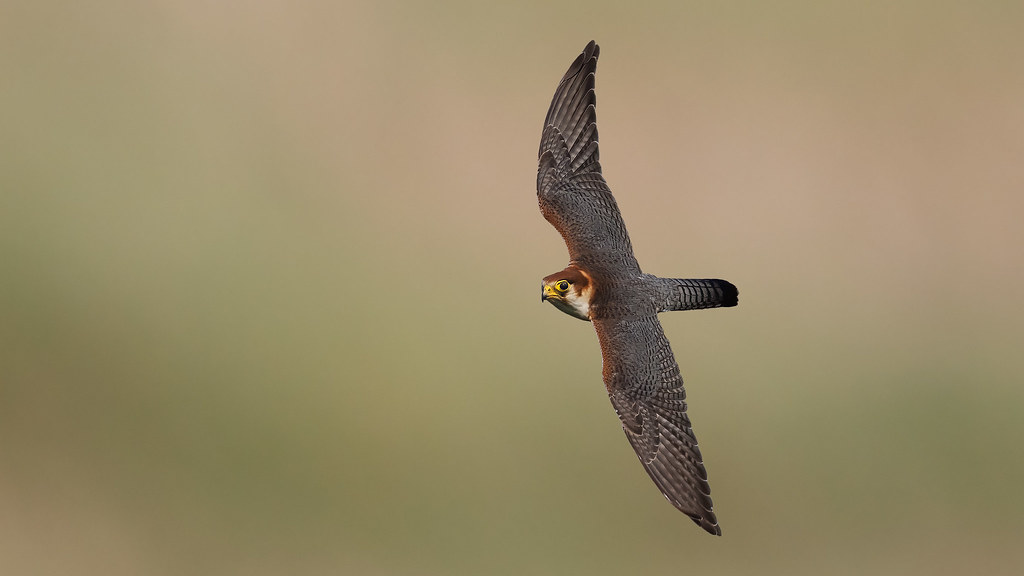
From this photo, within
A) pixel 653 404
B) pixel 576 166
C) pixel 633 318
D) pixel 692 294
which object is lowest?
pixel 653 404

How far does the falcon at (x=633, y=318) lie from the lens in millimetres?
13820

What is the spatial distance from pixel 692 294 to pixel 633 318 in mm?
885

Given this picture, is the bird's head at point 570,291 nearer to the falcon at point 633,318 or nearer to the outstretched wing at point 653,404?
the falcon at point 633,318

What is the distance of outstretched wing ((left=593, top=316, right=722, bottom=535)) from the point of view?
542 inches

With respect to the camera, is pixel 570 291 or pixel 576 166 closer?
pixel 570 291

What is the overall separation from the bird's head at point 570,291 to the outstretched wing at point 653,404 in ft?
1.04

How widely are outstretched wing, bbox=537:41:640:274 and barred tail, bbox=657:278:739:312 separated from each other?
1000 mm

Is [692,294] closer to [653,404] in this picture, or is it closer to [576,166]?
[653,404]

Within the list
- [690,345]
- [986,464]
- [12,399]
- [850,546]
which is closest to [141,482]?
[12,399]

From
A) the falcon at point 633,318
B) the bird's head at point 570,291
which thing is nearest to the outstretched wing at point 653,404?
the falcon at point 633,318

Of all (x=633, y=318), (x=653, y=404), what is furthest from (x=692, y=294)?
(x=653, y=404)

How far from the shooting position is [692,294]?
14625mm

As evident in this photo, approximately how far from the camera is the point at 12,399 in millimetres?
40844

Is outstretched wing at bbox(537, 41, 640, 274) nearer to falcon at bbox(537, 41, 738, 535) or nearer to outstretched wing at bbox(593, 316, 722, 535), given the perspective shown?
falcon at bbox(537, 41, 738, 535)
